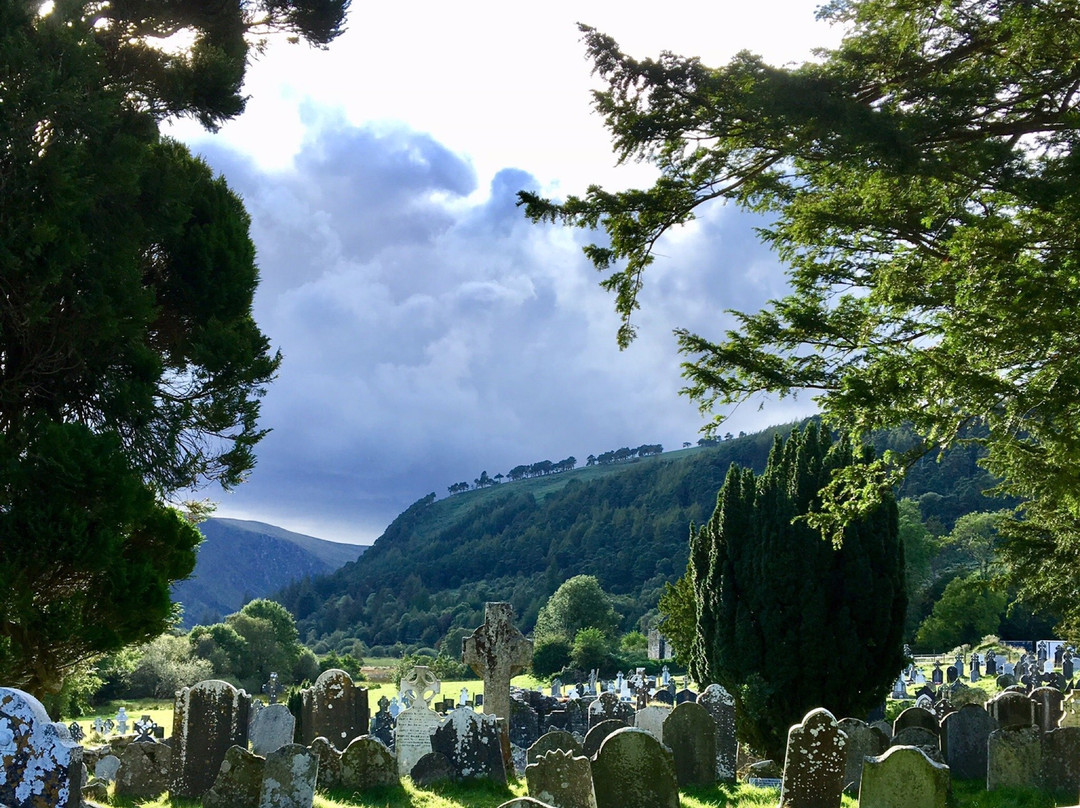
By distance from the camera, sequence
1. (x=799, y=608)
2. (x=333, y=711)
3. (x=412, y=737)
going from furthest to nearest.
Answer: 1. (x=799, y=608)
2. (x=333, y=711)
3. (x=412, y=737)

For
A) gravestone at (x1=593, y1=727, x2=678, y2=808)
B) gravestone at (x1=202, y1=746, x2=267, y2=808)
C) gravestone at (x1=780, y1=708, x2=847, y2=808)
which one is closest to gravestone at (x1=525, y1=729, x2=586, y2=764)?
gravestone at (x1=593, y1=727, x2=678, y2=808)

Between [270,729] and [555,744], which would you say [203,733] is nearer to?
[270,729]

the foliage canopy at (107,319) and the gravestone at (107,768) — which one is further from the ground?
the foliage canopy at (107,319)

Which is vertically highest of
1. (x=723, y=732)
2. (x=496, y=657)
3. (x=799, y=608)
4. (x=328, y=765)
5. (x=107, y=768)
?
(x=799, y=608)

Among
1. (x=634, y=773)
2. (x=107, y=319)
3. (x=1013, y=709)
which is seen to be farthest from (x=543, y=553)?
(x=634, y=773)

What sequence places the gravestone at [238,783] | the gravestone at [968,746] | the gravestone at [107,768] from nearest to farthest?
1. the gravestone at [238,783]
2. the gravestone at [107,768]
3. the gravestone at [968,746]

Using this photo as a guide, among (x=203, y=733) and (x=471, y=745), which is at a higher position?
(x=203, y=733)

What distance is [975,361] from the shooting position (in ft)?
30.8

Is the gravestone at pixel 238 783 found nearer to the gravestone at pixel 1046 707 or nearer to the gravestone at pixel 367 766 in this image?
the gravestone at pixel 367 766

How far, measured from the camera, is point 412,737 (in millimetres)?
12648

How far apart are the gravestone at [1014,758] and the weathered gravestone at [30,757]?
10.6 m

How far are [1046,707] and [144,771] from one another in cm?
1363

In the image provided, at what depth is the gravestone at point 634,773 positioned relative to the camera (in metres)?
8.23

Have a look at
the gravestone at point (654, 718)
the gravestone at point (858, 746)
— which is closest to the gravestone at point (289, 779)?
the gravestone at point (654, 718)
